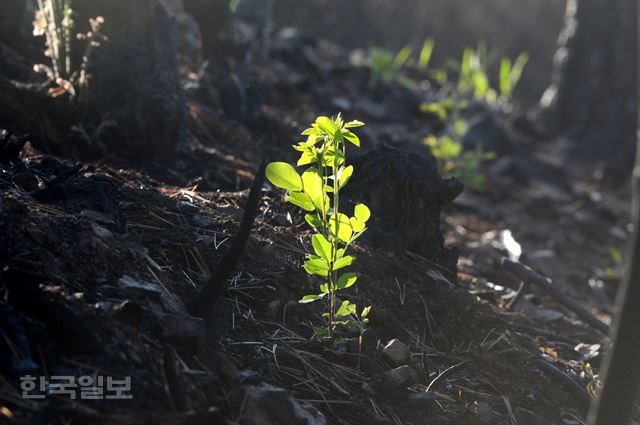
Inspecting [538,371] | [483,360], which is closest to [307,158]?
[483,360]

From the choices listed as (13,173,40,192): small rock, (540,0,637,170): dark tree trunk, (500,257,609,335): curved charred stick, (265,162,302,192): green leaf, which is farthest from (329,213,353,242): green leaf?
(540,0,637,170): dark tree trunk

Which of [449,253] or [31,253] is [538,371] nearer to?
[449,253]

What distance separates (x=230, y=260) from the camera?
7.00ft

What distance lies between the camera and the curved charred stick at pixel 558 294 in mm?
3270

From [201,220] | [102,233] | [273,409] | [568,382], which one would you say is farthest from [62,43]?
[568,382]

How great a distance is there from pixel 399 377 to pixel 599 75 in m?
7.58

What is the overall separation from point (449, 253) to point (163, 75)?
1671 millimetres

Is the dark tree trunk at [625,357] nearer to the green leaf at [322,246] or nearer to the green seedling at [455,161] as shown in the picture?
the green leaf at [322,246]

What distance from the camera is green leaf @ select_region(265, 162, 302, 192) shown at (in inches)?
84.1

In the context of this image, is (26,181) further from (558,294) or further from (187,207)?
(558,294)

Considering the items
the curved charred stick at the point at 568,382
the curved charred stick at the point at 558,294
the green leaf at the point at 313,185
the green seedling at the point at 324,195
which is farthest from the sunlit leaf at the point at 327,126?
the curved charred stick at the point at 558,294

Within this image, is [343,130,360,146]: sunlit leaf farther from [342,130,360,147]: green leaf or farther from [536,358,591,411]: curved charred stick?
[536,358,591,411]: curved charred stick

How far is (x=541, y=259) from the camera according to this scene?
497 cm

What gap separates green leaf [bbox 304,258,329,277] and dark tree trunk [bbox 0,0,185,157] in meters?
1.66
